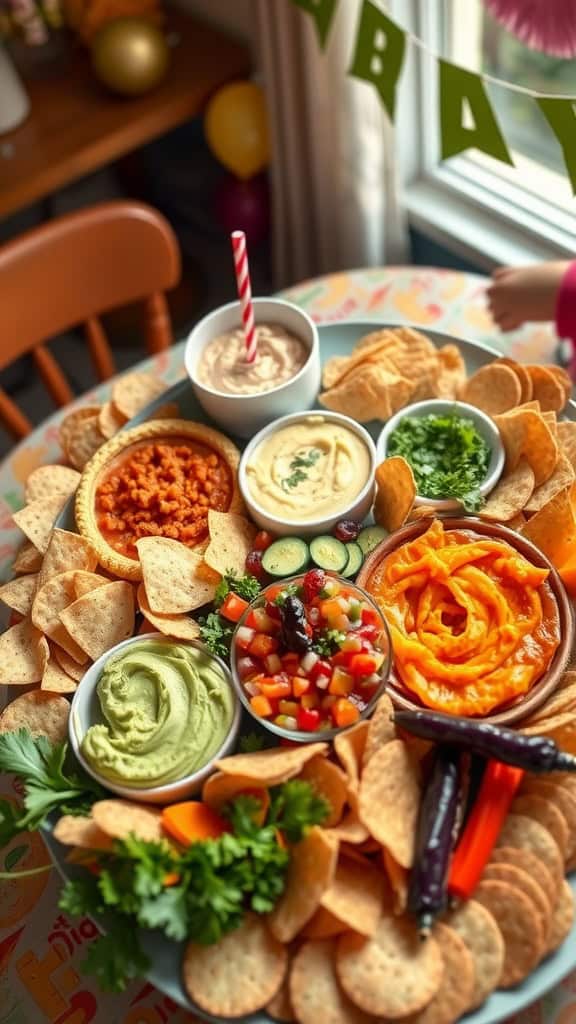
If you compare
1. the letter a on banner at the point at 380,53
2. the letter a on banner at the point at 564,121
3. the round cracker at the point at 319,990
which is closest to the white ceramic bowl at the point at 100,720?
the round cracker at the point at 319,990

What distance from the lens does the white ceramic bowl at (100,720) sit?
1.88 meters

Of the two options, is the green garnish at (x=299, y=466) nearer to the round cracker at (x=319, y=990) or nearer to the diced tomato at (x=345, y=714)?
the diced tomato at (x=345, y=714)

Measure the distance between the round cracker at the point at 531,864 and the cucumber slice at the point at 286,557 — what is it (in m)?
0.70

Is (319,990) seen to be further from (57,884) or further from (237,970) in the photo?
(57,884)

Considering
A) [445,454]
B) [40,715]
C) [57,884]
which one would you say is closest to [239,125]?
[445,454]

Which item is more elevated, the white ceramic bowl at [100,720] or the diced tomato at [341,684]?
the diced tomato at [341,684]

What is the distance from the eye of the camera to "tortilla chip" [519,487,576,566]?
2070mm

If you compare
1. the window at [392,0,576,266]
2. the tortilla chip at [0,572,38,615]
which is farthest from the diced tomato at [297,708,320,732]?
the window at [392,0,576,266]

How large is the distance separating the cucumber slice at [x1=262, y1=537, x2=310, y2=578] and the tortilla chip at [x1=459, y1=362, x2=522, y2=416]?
0.54 m

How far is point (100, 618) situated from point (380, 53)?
1.49 m

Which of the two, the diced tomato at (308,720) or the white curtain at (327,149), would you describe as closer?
the diced tomato at (308,720)

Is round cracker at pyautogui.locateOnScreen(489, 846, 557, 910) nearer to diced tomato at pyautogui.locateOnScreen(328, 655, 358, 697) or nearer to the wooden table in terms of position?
diced tomato at pyautogui.locateOnScreen(328, 655, 358, 697)

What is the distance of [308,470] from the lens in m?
2.31

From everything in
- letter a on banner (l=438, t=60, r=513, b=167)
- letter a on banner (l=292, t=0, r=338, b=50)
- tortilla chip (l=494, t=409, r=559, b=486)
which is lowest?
tortilla chip (l=494, t=409, r=559, b=486)
